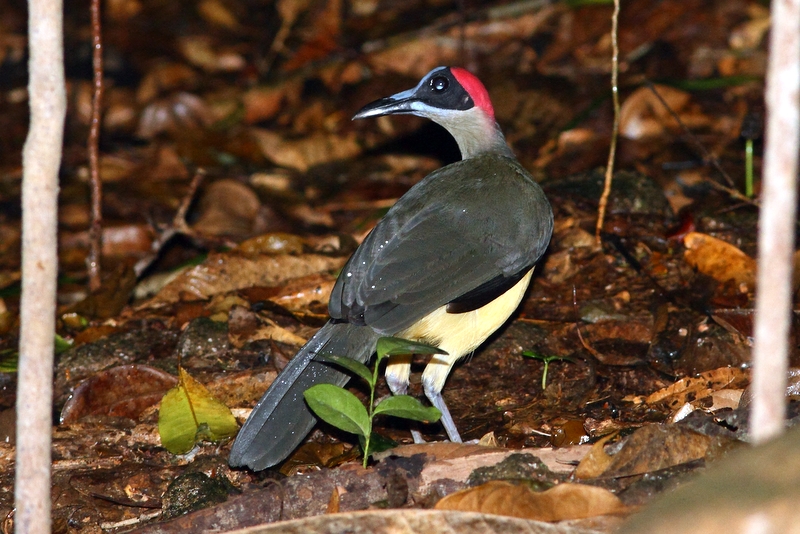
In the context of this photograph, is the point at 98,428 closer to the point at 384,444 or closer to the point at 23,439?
the point at 384,444

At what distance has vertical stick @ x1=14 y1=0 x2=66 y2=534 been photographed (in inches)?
88.8

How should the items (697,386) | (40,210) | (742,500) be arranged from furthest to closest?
(697,386), (40,210), (742,500)

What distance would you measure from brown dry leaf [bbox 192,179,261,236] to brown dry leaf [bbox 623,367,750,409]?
12.2ft

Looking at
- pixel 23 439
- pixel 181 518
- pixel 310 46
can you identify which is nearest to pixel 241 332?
pixel 181 518

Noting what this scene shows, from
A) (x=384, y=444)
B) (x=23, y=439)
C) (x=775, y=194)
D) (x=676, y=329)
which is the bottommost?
(x=676, y=329)

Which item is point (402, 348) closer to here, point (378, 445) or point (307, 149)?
point (378, 445)

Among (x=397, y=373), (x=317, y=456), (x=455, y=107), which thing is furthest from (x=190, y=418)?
(x=455, y=107)

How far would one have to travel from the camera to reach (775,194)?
1.86 meters

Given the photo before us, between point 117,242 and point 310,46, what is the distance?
4.18m

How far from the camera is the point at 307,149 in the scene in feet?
28.7

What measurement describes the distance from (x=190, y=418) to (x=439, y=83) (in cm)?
250

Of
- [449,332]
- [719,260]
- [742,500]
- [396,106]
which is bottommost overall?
[719,260]

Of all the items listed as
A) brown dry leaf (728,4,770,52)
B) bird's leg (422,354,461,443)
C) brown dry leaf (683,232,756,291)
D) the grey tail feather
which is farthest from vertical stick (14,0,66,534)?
brown dry leaf (728,4,770,52)

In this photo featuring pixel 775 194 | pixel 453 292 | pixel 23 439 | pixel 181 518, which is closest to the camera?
pixel 775 194
